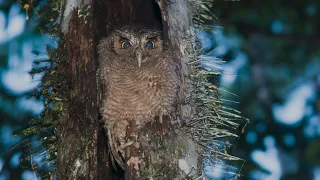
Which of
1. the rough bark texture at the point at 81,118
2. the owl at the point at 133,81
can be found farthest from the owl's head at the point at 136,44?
the rough bark texture at the point at 81,118

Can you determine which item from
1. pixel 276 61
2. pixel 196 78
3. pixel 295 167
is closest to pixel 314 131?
pixel 295 167

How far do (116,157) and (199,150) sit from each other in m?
0.60

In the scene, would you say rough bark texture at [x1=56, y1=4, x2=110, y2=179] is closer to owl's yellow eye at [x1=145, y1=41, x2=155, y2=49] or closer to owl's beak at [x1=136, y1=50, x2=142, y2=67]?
owl's beak at [x1=136, y1=50, x2=142, y2=67]

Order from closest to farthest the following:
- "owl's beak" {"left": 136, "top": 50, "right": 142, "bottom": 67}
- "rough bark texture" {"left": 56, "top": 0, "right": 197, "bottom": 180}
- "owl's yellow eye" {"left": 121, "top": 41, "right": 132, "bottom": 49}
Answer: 1. "rough bark texture" {"left": 56, "top": 0, "right": 197, "bottom": 180}
2. "owl's beak" {"left": 136, "top": 50, "right": 142, "bottom": 67}
3. "owl's yellow eye" {"left": 121, "top": 41, "right": 132, "bottom": 49}

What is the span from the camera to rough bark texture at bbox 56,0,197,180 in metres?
3.40

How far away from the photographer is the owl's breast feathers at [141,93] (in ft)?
12.2

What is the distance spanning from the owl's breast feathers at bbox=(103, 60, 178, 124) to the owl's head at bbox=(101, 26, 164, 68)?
0.12 metres

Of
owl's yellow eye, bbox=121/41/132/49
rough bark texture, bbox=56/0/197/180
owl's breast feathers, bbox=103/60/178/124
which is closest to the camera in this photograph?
rough bark texture, bbox=56/0/197/180

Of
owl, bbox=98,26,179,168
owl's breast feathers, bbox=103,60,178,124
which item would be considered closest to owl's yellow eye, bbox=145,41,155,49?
owl, bbox=98,26,179,168

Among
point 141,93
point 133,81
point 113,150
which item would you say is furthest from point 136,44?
point 113,150

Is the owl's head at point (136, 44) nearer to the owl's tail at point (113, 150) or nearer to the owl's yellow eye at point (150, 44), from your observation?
the owl's yellow eye at point (150, 44)

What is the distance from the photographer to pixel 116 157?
3818 millimetres

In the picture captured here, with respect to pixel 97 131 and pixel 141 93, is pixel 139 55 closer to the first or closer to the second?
pixel 141 93

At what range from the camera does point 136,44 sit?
4090 mm
